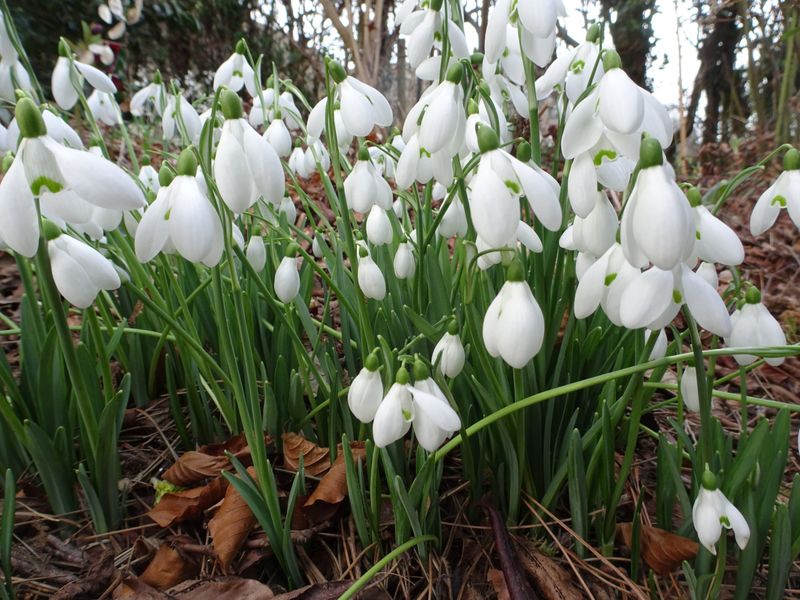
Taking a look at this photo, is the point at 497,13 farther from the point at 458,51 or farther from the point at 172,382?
the point at 172,382

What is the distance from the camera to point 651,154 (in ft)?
2.31

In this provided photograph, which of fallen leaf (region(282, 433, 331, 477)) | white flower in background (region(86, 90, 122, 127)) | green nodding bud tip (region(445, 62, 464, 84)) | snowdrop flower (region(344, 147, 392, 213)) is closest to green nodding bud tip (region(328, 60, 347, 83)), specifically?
snowdrop flower (region(344, 147, 392, 213))

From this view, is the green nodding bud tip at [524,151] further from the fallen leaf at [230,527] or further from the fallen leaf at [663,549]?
the fallen leaf at [230,527]

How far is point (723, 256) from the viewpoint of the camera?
823 mm

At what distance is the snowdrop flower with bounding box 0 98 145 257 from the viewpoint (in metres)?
0.70

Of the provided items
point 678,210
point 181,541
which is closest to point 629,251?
point 678,210

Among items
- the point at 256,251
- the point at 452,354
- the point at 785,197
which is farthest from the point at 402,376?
the point at 785,197

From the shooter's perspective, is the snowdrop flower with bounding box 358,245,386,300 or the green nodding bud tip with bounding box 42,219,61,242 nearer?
the green nodding bud tip with bounding box 42,219,61,242

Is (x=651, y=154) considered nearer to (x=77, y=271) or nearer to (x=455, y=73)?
(x=455, y=73)

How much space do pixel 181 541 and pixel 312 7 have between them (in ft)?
21.1

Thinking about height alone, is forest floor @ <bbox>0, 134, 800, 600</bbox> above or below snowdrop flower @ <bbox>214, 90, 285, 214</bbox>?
below

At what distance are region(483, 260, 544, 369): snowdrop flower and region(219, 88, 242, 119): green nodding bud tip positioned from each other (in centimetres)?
46

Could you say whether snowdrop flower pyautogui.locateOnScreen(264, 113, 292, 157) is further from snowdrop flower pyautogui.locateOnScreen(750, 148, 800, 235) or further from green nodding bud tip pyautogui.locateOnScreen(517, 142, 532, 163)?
snowdrop flower pyautogui.locateOnScreen(750, 148, 800, 235)

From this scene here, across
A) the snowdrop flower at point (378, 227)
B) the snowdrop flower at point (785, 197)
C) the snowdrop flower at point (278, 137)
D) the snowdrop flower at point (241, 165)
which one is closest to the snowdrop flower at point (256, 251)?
the snowdrop flower at point (378, 227)
